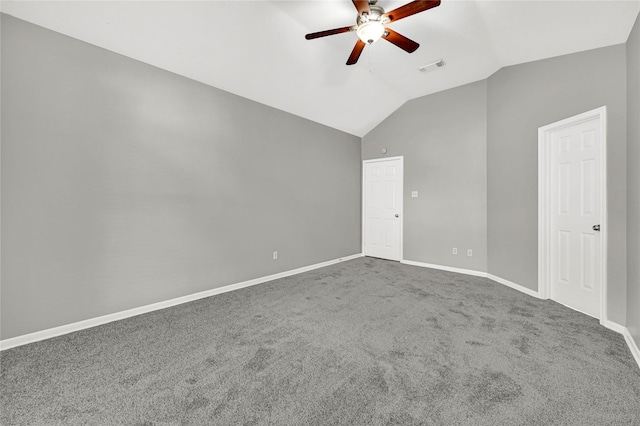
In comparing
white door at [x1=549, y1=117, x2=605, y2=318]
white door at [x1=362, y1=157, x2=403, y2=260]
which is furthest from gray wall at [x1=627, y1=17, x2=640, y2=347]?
white door at [x1=362, y1=157, x2=403, y2=260]

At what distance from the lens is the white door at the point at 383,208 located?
18.2ft

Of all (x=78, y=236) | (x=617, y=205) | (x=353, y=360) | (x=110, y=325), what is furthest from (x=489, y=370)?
(x=78, y=236)

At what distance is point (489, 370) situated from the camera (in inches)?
77.1

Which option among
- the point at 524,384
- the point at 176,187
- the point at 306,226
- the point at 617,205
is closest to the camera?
the point at 524,384

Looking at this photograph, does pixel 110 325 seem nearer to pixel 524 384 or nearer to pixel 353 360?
pixel 353 360

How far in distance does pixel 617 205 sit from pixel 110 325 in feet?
16.5

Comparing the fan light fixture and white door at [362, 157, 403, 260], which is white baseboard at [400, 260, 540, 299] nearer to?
white door at [362, 157, 403, 260]

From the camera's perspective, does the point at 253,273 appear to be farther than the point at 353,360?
Yes

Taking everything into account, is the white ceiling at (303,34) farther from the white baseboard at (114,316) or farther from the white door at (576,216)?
the white baseboard at (114,316)

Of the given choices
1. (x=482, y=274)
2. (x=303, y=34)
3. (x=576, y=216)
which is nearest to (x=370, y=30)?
(x=303, y=34)

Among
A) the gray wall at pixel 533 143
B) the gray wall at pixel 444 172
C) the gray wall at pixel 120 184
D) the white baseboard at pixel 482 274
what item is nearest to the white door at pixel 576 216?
A: the gray wall at pixel 533 143

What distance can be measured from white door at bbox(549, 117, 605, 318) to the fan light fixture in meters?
2.47

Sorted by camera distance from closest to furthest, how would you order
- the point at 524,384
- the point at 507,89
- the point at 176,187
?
the point at 524,384 → the point at 176,187 → the point at 507,89

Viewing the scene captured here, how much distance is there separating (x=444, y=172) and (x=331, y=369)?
13.5ft
